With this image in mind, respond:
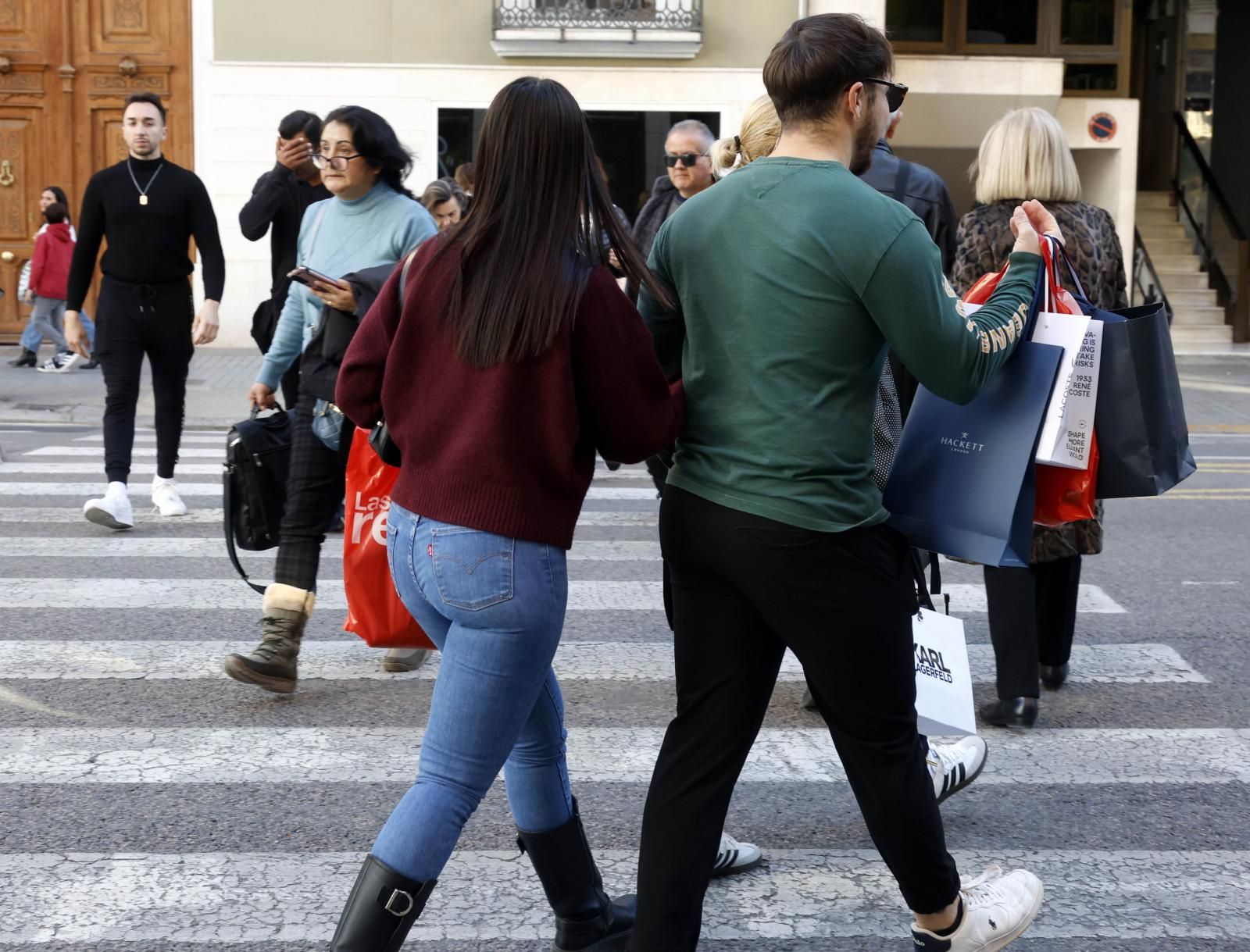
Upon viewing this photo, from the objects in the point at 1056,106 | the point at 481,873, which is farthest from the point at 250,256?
the point at 481,873

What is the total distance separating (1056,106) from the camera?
19656 mm

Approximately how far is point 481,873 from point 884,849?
1181mm

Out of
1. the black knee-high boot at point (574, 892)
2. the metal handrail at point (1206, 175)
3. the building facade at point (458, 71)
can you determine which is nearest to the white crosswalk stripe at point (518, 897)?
the black knee-high boot at point (574, 892)

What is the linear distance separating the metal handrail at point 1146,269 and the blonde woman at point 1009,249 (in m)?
15.4

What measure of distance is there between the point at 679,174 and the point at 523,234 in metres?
4.18

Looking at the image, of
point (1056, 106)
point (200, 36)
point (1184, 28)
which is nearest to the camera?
point (200, 36)

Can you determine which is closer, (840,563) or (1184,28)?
(840,563)

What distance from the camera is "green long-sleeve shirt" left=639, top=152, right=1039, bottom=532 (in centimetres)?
261

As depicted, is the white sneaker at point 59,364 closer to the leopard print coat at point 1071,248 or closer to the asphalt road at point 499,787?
the asphalt road at point 499,787

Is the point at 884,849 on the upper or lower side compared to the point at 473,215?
lower

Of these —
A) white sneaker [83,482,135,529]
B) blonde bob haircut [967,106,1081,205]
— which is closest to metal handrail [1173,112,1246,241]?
white sneaker [83,482,135,529]

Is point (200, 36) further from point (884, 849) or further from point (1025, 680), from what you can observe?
point (884, 849)

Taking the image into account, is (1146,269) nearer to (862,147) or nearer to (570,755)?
(570,755)

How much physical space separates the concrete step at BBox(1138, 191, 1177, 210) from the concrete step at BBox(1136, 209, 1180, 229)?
0.16m
